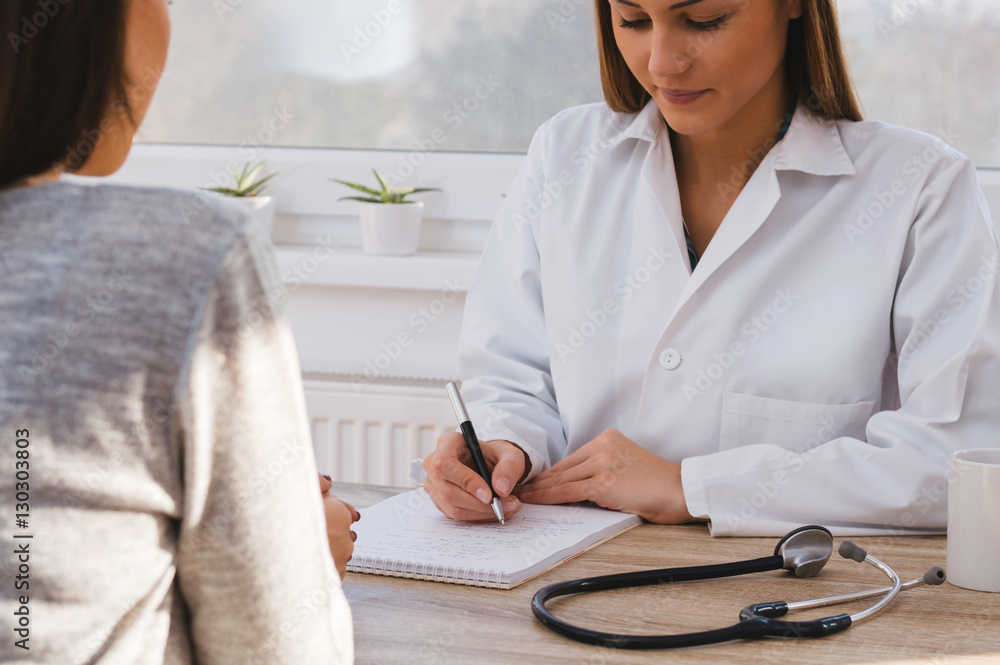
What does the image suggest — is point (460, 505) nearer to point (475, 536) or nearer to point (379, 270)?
point (475, 536)

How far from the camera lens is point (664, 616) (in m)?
0.87

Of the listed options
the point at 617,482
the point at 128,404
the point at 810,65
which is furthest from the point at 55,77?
the point at 810,65

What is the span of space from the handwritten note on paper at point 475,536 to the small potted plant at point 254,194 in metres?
1.26

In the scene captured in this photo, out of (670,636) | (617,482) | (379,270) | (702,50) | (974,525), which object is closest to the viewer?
(670,636)

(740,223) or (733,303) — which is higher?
(740,223)

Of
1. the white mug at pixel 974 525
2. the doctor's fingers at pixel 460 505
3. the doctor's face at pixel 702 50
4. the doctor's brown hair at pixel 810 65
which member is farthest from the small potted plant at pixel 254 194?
the white mug at pixel 974 525

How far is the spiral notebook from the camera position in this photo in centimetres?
97

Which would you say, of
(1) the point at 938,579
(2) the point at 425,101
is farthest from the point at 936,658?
(2) the point at 425,101

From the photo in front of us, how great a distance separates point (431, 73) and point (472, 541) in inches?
60.5

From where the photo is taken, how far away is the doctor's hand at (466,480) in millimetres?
1160

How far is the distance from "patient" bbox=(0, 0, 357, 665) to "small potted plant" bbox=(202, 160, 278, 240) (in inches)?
69.2

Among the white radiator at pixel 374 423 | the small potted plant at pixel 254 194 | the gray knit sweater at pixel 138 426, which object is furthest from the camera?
the small potted plant at pixel 254 194

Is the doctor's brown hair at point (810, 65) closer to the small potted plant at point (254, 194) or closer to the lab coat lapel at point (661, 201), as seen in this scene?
the lab coat lapel at point (661, 201)

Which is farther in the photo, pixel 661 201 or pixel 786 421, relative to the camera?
pixel 661 201
